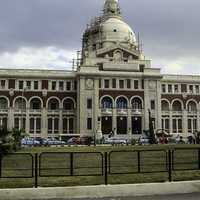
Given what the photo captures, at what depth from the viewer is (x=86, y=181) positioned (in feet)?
53.5

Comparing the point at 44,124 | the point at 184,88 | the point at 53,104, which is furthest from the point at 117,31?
the point at 44,124

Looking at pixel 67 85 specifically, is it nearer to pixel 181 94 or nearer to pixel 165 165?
pixel 181 94

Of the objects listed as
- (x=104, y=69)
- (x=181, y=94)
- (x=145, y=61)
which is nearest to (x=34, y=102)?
(x=104, y=69)

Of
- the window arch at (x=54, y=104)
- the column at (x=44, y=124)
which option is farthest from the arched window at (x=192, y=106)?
the column at (x=44, y=124)

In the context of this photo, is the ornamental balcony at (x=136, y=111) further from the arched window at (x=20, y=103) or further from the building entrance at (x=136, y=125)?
the arched window at (x=20, y=103)

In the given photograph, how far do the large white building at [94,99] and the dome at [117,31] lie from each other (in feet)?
22.0

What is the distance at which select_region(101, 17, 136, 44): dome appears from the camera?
102844mm

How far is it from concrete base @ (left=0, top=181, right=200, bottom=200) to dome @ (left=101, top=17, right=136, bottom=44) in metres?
88.6

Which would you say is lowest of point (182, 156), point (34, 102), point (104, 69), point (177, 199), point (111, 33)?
point (177, 199)

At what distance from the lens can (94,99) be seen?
8888 centimetres

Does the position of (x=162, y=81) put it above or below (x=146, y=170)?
Result: above

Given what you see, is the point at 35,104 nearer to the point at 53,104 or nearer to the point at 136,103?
the point at 53,104

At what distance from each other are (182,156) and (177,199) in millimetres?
4730

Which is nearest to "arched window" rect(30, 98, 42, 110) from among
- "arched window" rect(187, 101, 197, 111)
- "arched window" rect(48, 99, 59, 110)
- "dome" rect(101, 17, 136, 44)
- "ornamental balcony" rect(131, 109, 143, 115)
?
"arched window" rect(48, 99, 59, 110)
